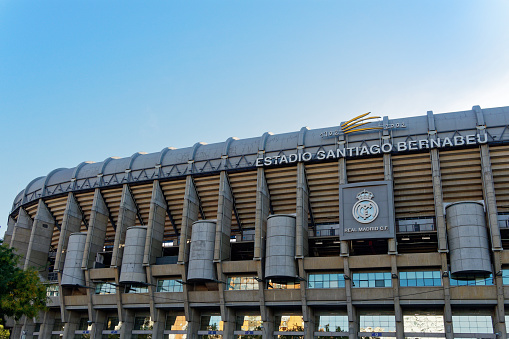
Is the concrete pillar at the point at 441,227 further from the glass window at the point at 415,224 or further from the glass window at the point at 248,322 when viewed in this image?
the glass window at the point at 248,322

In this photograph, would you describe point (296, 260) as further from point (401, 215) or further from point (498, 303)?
point (498, 303)

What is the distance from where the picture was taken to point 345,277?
5391 cm

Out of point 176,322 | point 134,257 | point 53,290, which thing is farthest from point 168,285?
point 53,290

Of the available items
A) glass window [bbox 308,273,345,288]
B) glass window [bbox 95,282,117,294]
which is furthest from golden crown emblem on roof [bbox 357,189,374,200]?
glass window [bbox 95,282,117,294]

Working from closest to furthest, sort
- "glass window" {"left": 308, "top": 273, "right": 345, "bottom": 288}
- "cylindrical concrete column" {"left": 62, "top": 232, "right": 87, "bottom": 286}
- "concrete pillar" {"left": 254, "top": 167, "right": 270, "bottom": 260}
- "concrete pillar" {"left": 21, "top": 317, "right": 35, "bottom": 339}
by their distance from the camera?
"glass window" {"left": 308, "top": 273, "right": 345, "bottom": 288} → "concrete pillar" {"left": 254, "top": 167, "right": 270, "bottom": 260} → "cylindrical concrete column" {"left": 62, "top": 232, "right": 87, "bottom": 286} → "concrete pillar" {"left": 21, "top": 317, "right": 35, "bottom": 339}

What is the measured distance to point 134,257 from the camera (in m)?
63.3

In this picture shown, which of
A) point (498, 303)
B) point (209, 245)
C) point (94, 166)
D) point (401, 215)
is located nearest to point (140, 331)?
point (209, 245)

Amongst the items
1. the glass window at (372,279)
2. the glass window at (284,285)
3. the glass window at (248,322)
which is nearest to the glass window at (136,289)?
the glass window at (248,322)

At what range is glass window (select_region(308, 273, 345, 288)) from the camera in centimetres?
5597

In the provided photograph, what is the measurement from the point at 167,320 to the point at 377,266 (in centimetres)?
2884

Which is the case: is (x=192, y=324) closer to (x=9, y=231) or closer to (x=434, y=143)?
(x=434, y=143)

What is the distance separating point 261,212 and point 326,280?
11228 millimetres

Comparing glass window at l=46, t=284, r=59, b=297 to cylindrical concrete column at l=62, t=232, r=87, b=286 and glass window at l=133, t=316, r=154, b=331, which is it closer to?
cylindrical concrete column at l=62, t=232, r=87, b=286

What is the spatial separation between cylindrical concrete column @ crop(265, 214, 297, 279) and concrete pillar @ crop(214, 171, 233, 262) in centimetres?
593
